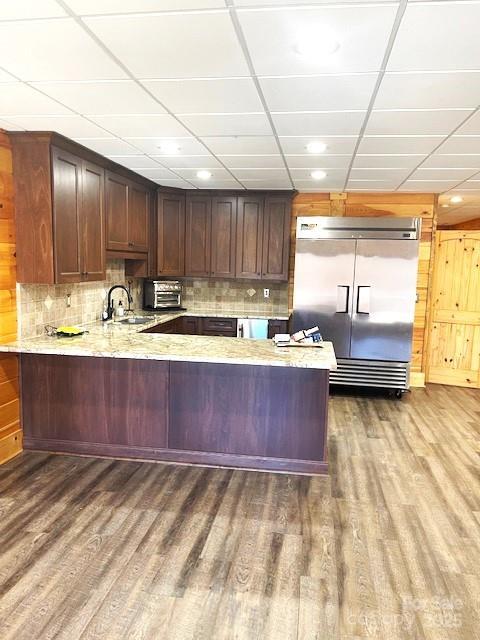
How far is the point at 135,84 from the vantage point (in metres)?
2.29

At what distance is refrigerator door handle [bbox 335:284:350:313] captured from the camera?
498cm

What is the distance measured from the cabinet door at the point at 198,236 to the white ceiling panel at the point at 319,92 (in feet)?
9.81

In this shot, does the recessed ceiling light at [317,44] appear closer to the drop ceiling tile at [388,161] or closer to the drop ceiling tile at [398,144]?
the drop ceiling tile at [398,144]

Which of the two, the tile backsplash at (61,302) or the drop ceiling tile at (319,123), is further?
the tile backsplash at (61,302)

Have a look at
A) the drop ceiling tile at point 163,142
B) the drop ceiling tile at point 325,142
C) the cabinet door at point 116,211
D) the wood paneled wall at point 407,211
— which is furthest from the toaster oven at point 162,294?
the drop ceiling tile at point 325,142

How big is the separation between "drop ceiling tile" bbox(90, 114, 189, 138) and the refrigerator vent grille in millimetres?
3102

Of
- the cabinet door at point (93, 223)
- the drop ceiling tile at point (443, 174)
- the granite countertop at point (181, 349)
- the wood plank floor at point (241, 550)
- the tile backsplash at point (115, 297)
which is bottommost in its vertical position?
the wood plank floor at point (241, 550)

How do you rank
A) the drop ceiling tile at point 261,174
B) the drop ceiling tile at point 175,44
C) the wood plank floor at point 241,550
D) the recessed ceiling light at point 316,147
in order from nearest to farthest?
1. the drop ceiling tile at point 175,44
2. the wood plank floor at point 241,550
3. the recessed ceiling light at point 316,147
4. the drop ceiling tile at point 261,174

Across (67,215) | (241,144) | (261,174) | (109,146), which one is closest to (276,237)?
(261,174)

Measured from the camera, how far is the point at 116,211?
4.32m

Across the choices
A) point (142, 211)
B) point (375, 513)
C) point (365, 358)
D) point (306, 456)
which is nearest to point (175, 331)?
point (142, 211)

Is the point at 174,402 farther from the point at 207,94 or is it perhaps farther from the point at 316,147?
the point at 316,147

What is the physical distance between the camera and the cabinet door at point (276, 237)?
5.37 meters

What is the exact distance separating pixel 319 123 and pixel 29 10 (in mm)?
1733
